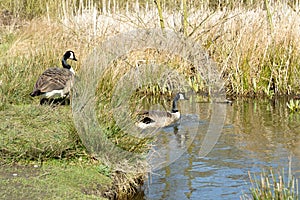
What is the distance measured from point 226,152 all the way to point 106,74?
3029 millimetres

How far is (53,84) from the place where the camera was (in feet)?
32.2

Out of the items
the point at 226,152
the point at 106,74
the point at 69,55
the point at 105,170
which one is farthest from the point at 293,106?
the point at 105,170

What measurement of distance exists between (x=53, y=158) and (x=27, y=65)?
4678mm

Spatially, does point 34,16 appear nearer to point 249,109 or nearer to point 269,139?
point 249,109

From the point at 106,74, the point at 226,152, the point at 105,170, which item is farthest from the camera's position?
the point at 106,74

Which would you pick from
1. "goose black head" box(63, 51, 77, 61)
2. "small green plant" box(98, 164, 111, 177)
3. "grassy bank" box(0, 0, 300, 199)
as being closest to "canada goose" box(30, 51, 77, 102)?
"grassy bank" box(0, 0, 300, 199)

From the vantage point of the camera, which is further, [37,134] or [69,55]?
[69,55]

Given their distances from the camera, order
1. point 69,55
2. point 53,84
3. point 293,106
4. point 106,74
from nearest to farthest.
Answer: point 53,84 → point 106,74 → point 293,106 → point 69,55

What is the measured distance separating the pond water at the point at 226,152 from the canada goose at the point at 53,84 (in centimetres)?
204

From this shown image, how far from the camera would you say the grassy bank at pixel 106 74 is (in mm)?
6621

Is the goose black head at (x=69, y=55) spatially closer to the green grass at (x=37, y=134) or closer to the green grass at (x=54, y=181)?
the green grass at (x=37, y=134)

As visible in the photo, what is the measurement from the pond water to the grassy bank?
65 centimetres

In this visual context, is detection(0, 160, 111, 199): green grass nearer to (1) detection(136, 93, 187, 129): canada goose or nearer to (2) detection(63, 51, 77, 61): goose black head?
(1) detection(136, 93, 187, 129): canada goose

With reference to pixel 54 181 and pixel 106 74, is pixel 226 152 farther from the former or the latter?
pixel 54 181
